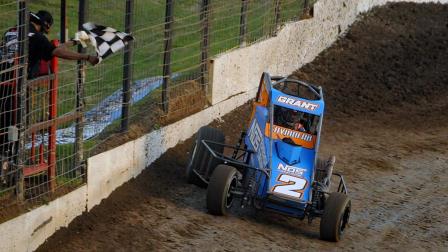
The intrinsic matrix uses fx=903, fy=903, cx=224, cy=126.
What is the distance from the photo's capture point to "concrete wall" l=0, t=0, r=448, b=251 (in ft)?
26.8

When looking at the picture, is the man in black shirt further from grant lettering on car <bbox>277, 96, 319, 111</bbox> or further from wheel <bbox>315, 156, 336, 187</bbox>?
wheel <bbox>315, 156, 336, 187</bbox>

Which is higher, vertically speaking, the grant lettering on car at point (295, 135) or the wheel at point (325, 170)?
the grant lettering on car at point (295, 135)

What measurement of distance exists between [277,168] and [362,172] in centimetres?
245

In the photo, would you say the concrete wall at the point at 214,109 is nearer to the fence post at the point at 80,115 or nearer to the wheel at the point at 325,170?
the fence post at the point at 80,115

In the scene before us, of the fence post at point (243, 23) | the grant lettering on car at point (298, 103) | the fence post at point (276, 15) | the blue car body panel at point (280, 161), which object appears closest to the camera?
the blue car body panel at point (280, 161)

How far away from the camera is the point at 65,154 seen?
9.29 m

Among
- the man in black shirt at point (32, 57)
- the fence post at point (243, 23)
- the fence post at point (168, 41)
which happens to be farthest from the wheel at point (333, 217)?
the fence post at point (243, 23)

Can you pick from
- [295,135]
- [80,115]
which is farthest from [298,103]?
[80,115]

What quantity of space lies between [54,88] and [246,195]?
2323 millimetres

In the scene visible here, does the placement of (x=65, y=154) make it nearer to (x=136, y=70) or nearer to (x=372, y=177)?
(x=136, y=70)

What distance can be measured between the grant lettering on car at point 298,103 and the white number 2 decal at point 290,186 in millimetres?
962

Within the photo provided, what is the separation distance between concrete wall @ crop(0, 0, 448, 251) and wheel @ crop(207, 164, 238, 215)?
3.71 feet

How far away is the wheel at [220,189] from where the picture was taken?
9383 mm

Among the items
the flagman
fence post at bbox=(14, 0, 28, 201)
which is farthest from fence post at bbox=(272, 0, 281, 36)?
fence post at bbox=(14, 0, 28, 201)
